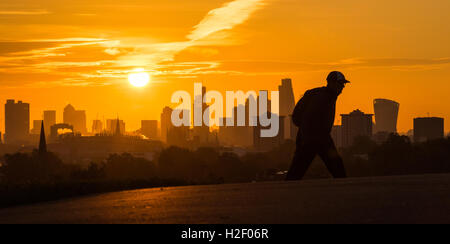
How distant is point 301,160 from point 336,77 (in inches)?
73.4

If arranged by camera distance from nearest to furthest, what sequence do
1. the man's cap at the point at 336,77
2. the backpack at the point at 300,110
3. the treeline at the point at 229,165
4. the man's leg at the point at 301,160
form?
the man's cap at the point at 336,77
the man's leg at the point at 301,160
the backpack at the point at 300,110
the treeline at the point at 229,165

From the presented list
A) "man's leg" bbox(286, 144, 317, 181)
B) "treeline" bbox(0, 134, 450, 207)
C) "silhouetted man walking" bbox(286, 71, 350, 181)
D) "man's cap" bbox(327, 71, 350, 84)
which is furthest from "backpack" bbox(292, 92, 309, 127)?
"treeline" bbox(0, 134, 450, 207)

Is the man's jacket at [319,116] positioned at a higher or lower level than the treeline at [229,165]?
higher

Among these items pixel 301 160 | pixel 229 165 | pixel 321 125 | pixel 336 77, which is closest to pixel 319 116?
pixel 321 125

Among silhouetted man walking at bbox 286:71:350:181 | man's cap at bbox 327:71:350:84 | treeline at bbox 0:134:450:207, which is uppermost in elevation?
man's cap at bbox 327:71:350:84

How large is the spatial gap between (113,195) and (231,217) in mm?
5449

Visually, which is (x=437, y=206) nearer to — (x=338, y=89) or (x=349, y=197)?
(x=349, y=197)

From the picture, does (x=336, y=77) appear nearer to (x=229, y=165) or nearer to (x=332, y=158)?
(x=332, y=158)

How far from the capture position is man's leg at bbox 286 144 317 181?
18797 mm

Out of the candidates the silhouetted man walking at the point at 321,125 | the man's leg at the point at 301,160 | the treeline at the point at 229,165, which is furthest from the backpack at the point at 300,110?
the treeline at the point at 229,165

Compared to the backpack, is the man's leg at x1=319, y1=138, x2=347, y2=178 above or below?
below

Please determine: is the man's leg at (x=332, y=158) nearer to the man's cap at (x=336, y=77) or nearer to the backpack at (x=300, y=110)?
the backpack at (x=300, y=110)

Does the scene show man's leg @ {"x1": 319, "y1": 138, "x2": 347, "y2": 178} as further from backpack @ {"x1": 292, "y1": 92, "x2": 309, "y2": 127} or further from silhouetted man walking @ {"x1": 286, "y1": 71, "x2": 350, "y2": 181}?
backpack @ {"x1": 292, "y1": 92, "x2": 309, "y2": 127}

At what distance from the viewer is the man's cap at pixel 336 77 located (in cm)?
1855
